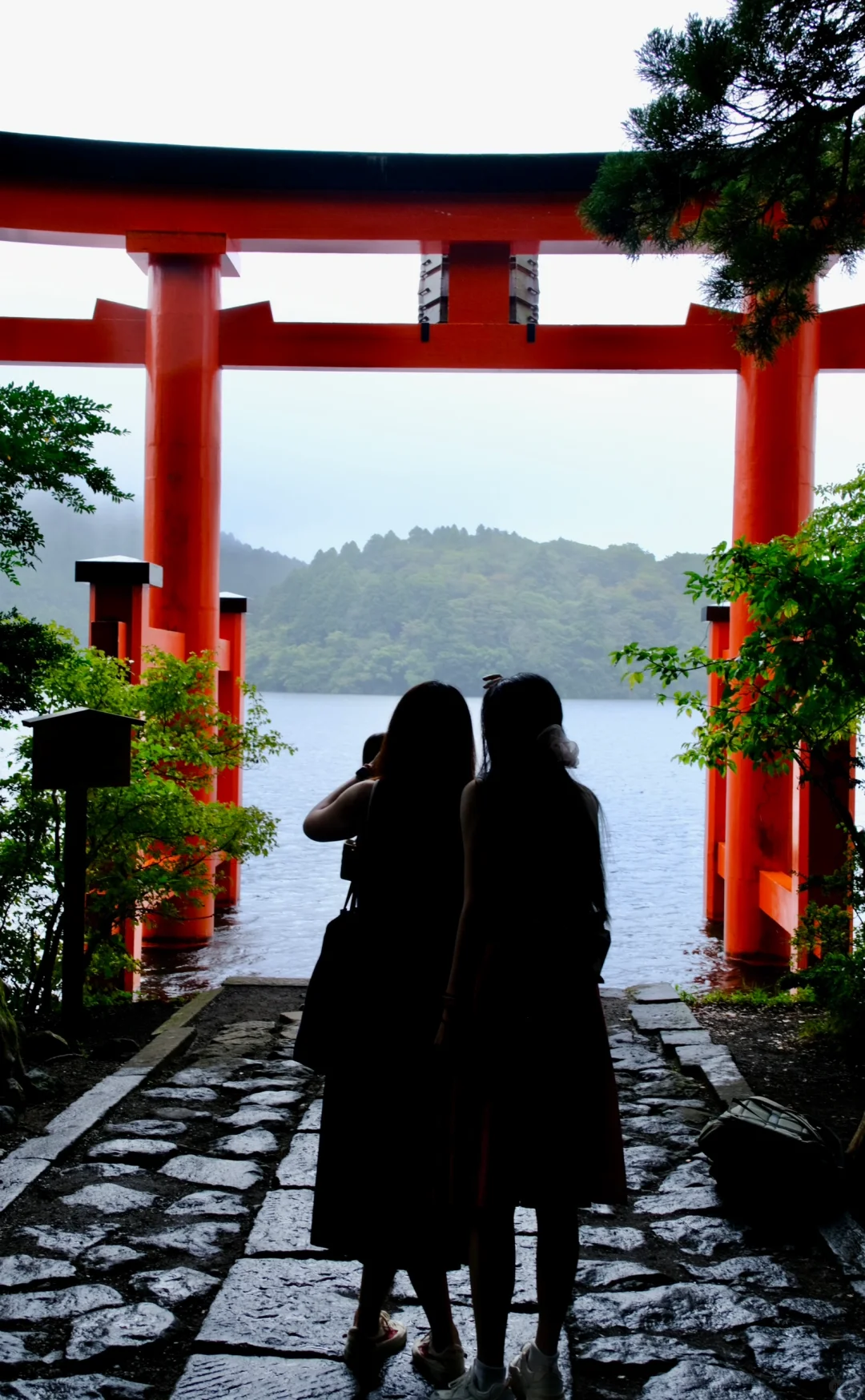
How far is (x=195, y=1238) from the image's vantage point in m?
3.36

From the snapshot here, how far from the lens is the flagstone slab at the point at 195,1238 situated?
3289 mm

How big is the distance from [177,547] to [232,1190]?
22.1ft

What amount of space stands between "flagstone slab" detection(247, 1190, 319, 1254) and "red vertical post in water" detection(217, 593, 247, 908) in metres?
7.92

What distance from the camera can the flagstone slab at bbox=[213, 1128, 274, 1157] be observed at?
4.12m

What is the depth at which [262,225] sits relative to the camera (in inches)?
370

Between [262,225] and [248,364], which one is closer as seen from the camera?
[262,225]

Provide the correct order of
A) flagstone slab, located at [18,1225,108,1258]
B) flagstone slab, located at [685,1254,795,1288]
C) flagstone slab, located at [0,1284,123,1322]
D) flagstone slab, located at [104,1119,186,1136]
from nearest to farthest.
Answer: flagstone slab, located at [0,1284,123,1322] → flagstone slab, located at [685,1254,795,1288] → flagstone slab, located at [18,1225,108,1258] → flagstone slab, located at [104,1119,186,1136]

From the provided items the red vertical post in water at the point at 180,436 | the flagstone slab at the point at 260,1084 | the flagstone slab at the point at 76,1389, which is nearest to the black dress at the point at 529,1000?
the flagstone slab at the point at 76,1389

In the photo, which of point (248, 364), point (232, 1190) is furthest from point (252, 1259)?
point (248, 364)

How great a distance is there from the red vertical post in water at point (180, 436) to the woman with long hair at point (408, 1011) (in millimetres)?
7274

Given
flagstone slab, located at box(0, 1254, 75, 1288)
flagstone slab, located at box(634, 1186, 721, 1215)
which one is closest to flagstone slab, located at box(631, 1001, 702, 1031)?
A: flagstone slab, located at box(634, 1186, 721, 1215)

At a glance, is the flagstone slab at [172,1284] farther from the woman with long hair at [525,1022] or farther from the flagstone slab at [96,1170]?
the woman with long hair at [525,1022]

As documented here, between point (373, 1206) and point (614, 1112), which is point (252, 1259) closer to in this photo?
point (373, 1206)

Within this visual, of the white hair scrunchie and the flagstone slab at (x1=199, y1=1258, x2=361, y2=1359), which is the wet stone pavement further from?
the white hair scrunchie
